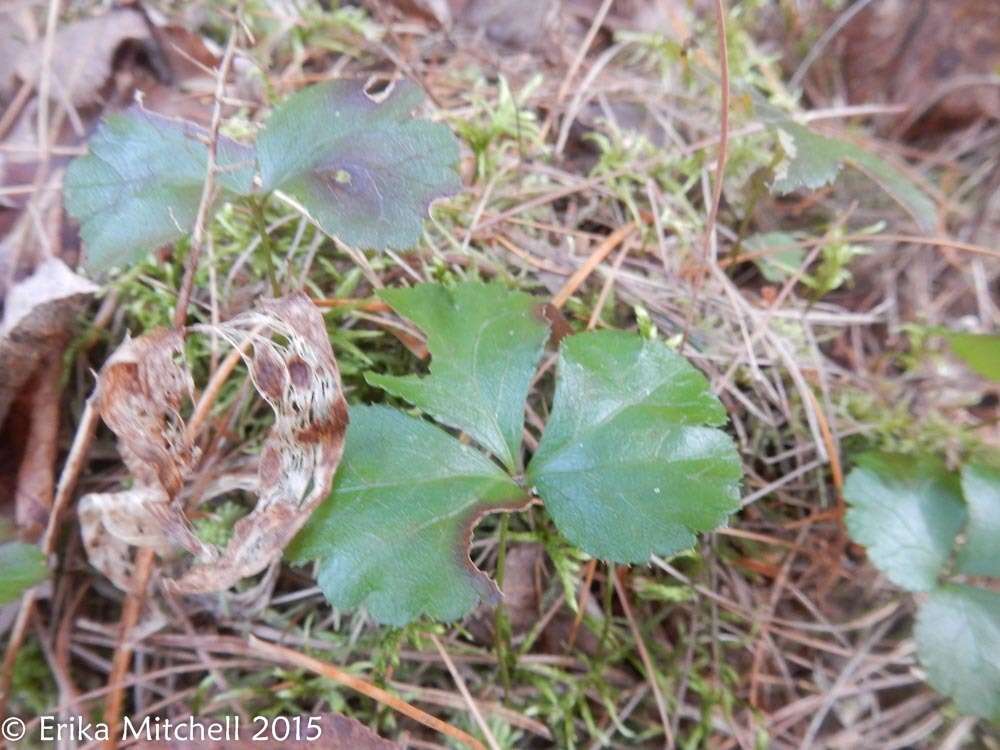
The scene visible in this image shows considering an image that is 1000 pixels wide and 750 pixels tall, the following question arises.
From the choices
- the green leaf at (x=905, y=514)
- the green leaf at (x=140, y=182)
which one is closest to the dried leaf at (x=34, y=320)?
the green leaf at (x=140, y=182)

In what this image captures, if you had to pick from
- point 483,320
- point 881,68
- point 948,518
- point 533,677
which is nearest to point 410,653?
point 533,677

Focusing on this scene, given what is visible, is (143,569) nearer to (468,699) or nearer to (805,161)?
(468,699)

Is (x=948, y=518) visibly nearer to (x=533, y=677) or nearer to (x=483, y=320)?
(x=533, y=677)

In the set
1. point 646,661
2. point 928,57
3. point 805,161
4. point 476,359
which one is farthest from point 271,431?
point 928,57

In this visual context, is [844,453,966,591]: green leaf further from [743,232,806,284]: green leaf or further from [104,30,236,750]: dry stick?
[104,30,236,750]: dry stick

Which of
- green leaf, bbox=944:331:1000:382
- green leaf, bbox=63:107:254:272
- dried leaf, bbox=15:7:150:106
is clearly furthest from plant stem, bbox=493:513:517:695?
dried leaf, bbox=15:7:150:106

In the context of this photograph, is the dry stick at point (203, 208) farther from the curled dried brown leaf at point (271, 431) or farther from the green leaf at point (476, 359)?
the green leaf at point (476, 359)
